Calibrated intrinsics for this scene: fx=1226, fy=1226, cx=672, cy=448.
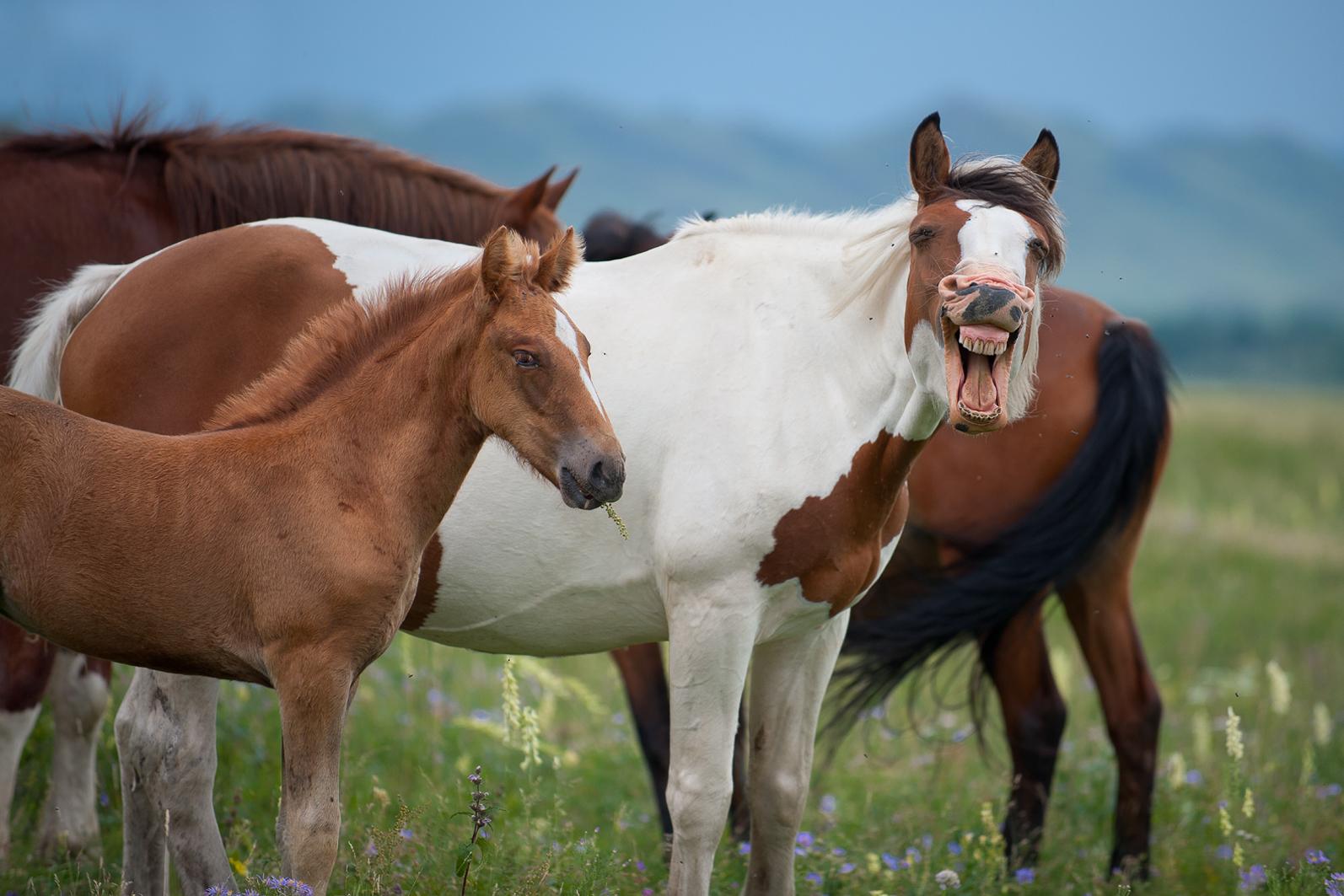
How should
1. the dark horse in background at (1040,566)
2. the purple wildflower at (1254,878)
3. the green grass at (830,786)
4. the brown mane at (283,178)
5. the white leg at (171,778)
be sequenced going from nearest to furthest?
the white leg at (171,778)
the green grass at (830,786)
the purple wildflower at (1254,878)
the brown mane at (283,178)
the dark horse in background at (1040,566)

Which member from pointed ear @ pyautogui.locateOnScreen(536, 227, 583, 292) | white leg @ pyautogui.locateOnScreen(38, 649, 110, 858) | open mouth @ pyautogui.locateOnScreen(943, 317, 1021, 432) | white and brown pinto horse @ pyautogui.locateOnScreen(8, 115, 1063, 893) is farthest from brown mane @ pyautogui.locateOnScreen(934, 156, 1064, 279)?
white leg @ pyautogui.locateOnScreen(38, 649, 110, 858)

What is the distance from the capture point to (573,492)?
2.76 metres

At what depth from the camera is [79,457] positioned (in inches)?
109

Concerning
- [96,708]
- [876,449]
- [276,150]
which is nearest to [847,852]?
[876,449]

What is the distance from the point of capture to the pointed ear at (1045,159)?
11.4 ft

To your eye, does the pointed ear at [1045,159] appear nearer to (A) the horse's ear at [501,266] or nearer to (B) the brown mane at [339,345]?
(A) the horse's ear at [501,266]

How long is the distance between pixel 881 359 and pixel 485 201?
7.51 ft

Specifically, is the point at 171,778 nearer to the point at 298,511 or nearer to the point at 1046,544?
the point at 298,511

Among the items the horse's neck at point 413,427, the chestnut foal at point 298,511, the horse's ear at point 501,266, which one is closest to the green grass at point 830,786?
the chestnut foal at point 298,511

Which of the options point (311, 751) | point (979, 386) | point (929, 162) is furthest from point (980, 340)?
point (311, 751)

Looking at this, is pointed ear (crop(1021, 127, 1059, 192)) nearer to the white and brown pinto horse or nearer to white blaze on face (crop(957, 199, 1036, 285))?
the white and brown pinto horse

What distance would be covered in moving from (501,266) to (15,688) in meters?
2.75

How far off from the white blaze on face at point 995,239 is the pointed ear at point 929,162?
0.64 feet

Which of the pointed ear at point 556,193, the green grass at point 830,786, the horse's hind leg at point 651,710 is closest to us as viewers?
the green grass at point 830,786
